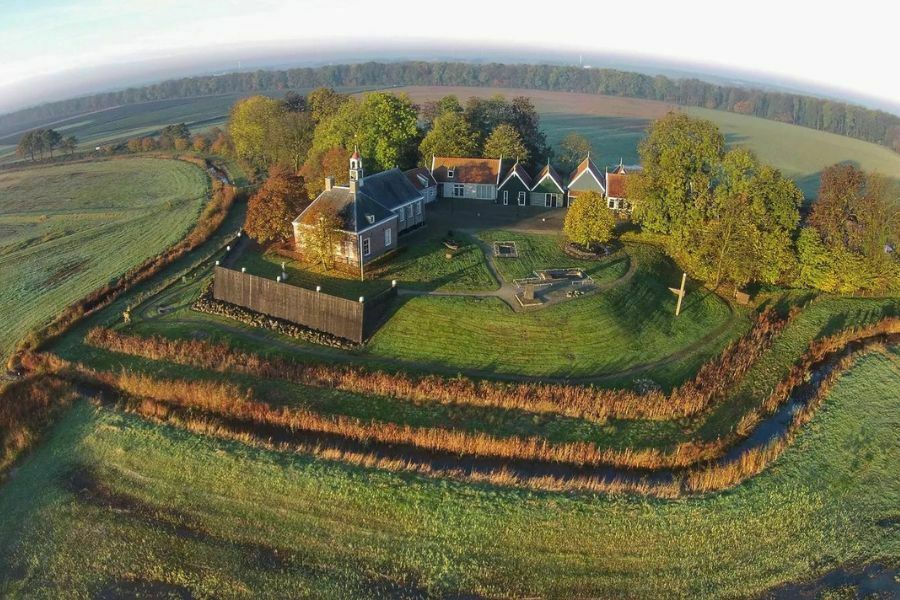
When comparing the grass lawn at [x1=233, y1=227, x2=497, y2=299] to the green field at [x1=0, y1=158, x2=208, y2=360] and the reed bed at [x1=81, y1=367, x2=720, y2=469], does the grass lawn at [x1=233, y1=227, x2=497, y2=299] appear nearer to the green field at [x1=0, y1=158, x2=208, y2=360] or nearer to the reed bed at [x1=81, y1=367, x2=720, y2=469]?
the reed bed at [x1=81, y1=367, x2=720, y2=469]

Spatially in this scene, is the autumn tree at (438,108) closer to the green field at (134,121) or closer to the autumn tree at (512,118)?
the autumn tree at (512,118)

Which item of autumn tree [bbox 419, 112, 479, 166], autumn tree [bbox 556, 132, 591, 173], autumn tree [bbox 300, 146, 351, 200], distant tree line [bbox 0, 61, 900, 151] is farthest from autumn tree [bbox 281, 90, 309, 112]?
distant tree line [bbox 0, 61, 900, 151]

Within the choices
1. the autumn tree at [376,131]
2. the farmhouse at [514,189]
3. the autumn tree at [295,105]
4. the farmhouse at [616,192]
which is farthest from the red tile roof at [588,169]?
the autumn tree at [295,105]

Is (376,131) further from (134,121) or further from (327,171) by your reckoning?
(134,121)

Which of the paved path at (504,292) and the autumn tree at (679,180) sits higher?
the autumn tree at (679,180)

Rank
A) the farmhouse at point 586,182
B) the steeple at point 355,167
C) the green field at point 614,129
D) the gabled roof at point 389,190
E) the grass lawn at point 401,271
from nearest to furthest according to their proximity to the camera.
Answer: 1. the grass lawn at point 401,271
2. the steeple at point 355,167
3. the gabled roof at point 389,190
4. the farmhouse at point 586,182
5. the green field at point 614,129
